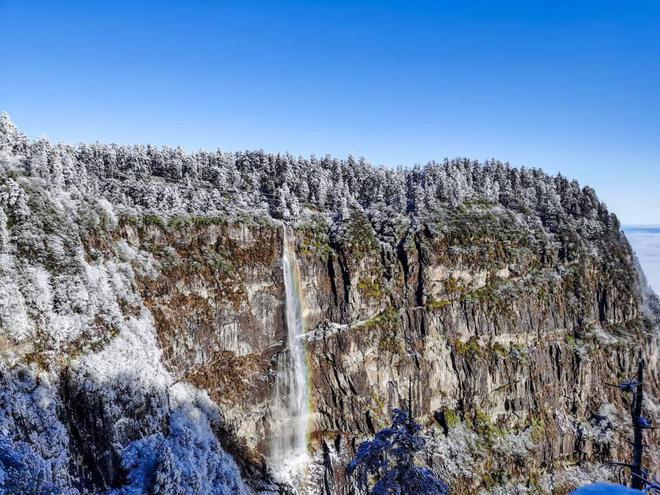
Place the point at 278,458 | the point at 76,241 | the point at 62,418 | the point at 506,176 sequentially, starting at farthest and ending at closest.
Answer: the point at 506,176 → the point at 278,458 → the point at 76,241 → the point at 62,418

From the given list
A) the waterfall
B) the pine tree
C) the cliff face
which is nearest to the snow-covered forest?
the cliff face

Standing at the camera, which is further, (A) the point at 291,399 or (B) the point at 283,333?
(B) the point at 283,333

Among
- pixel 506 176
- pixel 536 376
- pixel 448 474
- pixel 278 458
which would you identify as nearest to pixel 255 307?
pixel 278 458

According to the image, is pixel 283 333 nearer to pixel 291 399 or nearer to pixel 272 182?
pixel 291 399

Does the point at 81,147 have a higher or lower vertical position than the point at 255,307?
higher

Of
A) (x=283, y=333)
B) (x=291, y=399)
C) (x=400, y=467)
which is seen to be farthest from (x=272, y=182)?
(x=400, y=467)

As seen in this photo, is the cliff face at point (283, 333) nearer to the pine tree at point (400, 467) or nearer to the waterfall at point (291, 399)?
the waterfall at point (291, 399)

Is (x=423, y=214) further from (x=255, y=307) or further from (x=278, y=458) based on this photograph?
(x=278, y=458)
